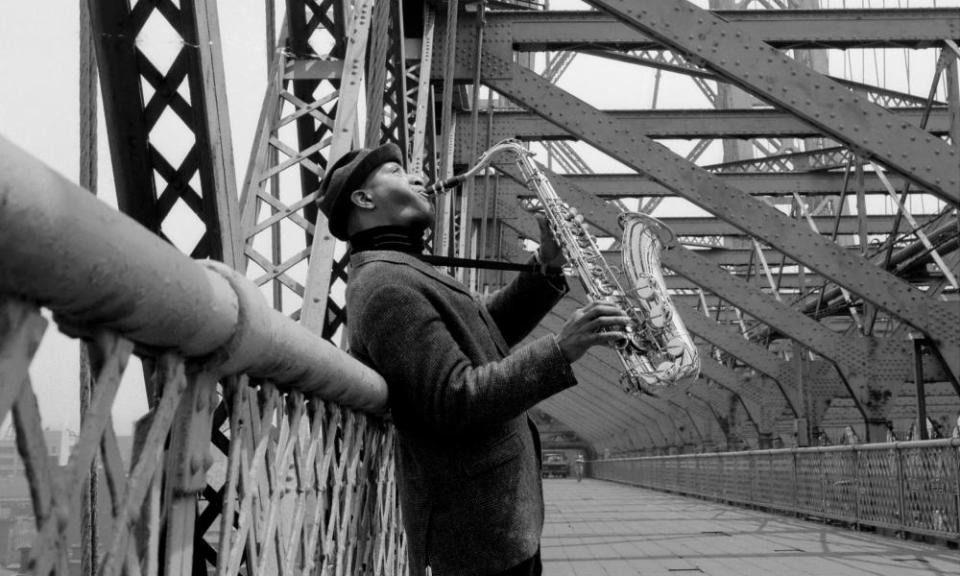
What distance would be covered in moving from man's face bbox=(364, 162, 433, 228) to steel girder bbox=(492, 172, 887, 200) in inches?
556

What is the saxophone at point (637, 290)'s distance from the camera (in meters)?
2.87

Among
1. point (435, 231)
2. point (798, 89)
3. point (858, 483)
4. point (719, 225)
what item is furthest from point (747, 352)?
point (435, 231)

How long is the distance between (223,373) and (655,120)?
44.0 feet

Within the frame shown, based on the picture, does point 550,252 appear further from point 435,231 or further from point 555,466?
point 555,466

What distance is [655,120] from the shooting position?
14.2 meters

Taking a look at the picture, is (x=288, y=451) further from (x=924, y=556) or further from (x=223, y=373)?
(x=924, y=556)

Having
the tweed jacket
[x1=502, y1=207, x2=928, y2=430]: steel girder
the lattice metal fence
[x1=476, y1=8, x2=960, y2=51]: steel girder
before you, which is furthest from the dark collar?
[x1=502, y1=207, x2=928, y2=430]: steel girder

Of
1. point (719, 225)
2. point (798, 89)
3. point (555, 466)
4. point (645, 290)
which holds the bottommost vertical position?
point (645, 290)

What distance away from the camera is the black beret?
2725 millimetres

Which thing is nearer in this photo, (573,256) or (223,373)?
(223,373)

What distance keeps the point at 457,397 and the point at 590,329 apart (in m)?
0.33

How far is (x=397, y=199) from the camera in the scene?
9.00 ft

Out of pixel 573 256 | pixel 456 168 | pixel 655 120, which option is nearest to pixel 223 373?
pixel 573 256

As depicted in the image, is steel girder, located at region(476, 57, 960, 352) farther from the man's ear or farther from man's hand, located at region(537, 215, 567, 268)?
the man's ear
